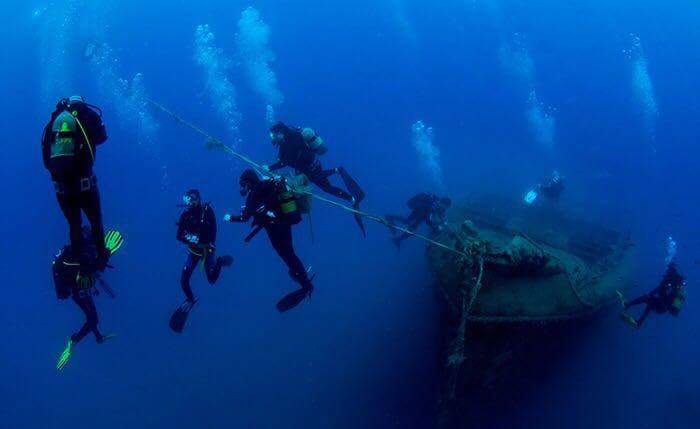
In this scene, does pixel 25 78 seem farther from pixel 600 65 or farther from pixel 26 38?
pixel 600 65

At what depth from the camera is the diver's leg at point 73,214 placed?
4469mm

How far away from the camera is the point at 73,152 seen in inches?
164

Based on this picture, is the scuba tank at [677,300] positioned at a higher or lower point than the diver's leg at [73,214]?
lower

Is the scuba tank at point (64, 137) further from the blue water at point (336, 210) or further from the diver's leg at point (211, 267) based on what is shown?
the blue water at point (336, 210)

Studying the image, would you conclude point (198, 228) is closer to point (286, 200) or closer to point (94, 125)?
point (286, 200)

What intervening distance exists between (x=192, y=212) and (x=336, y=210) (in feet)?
69.9

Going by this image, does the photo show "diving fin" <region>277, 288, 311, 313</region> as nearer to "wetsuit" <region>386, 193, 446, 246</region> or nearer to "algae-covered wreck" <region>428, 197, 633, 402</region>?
"algae-covered wreck" <region>428, 197, 633, 402</region>

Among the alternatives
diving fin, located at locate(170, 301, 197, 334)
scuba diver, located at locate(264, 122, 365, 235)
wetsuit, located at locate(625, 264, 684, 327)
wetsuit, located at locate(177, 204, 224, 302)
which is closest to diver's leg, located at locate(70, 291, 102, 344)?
diving fin, located at locate(170, 301, 197, 334)

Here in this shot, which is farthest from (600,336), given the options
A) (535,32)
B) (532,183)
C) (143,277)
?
(535,32)

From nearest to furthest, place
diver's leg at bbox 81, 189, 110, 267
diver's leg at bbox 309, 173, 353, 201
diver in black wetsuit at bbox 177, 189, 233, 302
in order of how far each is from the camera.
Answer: diver's leg at bbox 81, 189, 110, 267, diver in black wetsuit at bbox 177, 189, 233, 302, diver's leg at bbox 309, 173, 353, 201

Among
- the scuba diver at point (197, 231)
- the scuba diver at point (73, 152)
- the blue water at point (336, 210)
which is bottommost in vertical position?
the blue water at point (336, 210)

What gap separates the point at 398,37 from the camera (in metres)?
122

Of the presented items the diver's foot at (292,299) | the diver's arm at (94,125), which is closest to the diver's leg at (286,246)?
the diver's foot at (292,299)

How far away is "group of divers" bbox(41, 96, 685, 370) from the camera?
4301mm
